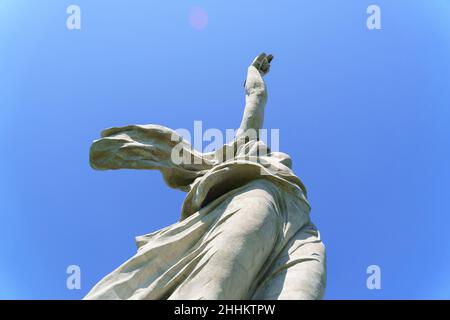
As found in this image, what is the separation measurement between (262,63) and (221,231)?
15.9 ft

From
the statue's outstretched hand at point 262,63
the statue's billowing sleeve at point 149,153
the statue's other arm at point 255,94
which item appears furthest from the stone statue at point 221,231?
the statue's outstretched hand at point 262,63

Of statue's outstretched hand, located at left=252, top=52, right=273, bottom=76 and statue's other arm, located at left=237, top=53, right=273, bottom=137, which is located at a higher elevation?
statue's outstretched hand, located at left=252, top=52, right=273, bottom=76

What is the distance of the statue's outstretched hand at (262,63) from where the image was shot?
38.7 ft

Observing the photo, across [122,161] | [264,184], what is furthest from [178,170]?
[264,184]

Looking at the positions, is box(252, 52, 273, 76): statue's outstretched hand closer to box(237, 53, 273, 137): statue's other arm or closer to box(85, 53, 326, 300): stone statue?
box(237, 53, 273, 137): statue's other arm

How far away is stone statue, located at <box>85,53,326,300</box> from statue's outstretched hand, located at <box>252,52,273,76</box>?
236 cm

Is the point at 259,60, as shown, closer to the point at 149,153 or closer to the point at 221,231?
the point at 149,153

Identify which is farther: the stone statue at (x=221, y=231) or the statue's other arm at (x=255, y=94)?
the statue's other arm at (x=255, y=94)

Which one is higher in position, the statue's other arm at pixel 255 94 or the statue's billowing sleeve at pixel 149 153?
the statue's other arm at pixel 255 94

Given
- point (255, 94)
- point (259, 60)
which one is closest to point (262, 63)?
point (259, 60)

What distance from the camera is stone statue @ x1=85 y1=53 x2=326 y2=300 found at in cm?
738

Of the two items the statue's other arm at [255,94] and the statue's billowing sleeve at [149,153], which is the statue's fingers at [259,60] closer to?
the statue's other arm at [255,94]

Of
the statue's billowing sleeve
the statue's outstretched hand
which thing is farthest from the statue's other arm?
the statue's billowing sleeve
